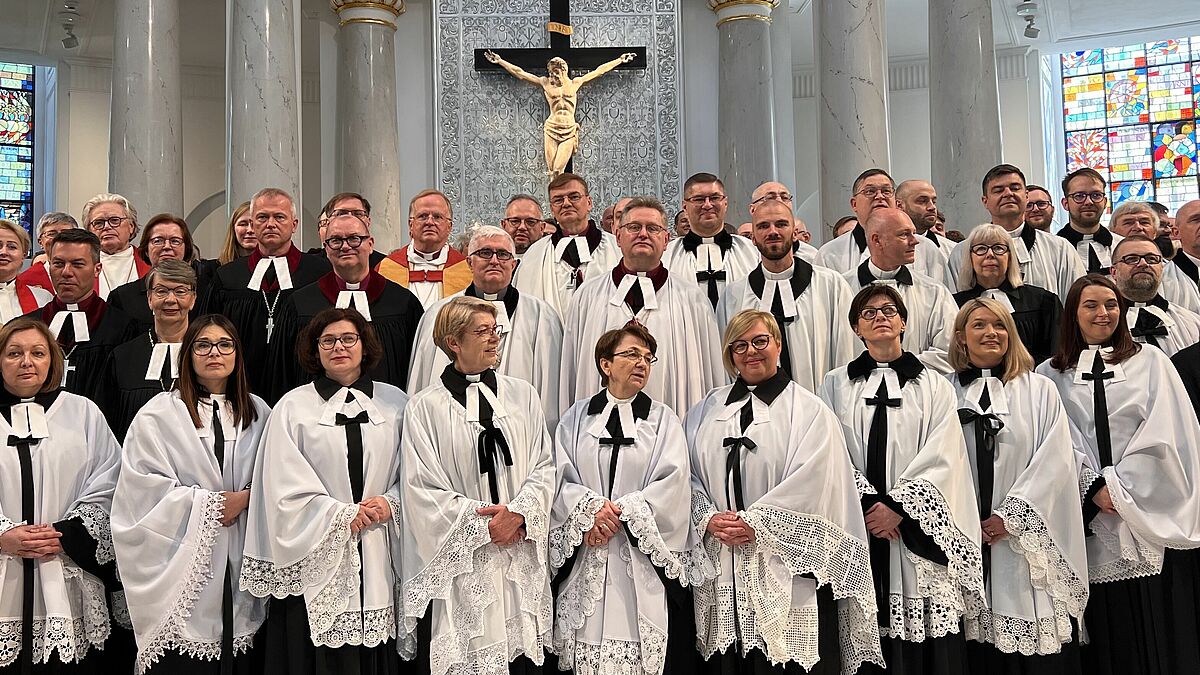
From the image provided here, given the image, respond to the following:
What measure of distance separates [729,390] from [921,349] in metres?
1.29

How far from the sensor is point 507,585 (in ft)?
15.0

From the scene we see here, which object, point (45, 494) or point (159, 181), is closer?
point (45, 494)

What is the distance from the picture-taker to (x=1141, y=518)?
487cm

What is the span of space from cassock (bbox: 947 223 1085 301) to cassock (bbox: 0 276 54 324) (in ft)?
16.9

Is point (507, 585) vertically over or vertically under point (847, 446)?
under

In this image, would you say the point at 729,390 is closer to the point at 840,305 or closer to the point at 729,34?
the point at 840,305

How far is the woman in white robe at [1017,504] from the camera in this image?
4691 mm

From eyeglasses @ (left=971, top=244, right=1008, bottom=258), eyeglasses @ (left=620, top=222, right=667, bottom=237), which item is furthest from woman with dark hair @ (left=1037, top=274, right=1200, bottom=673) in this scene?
eyeglasses @ (left=620, top=222, right=667, bottom=237)

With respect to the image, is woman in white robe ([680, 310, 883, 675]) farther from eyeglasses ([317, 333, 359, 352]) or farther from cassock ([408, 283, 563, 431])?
eyeglasses ([317, 333, 359, 352])

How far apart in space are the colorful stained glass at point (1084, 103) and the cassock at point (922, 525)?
475 inches

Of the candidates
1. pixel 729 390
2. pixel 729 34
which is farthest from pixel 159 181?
pixel 729 390

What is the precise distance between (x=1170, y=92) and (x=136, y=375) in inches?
554

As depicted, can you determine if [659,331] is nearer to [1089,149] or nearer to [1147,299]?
[1147,299]

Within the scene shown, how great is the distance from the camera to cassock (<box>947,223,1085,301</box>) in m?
6.44
